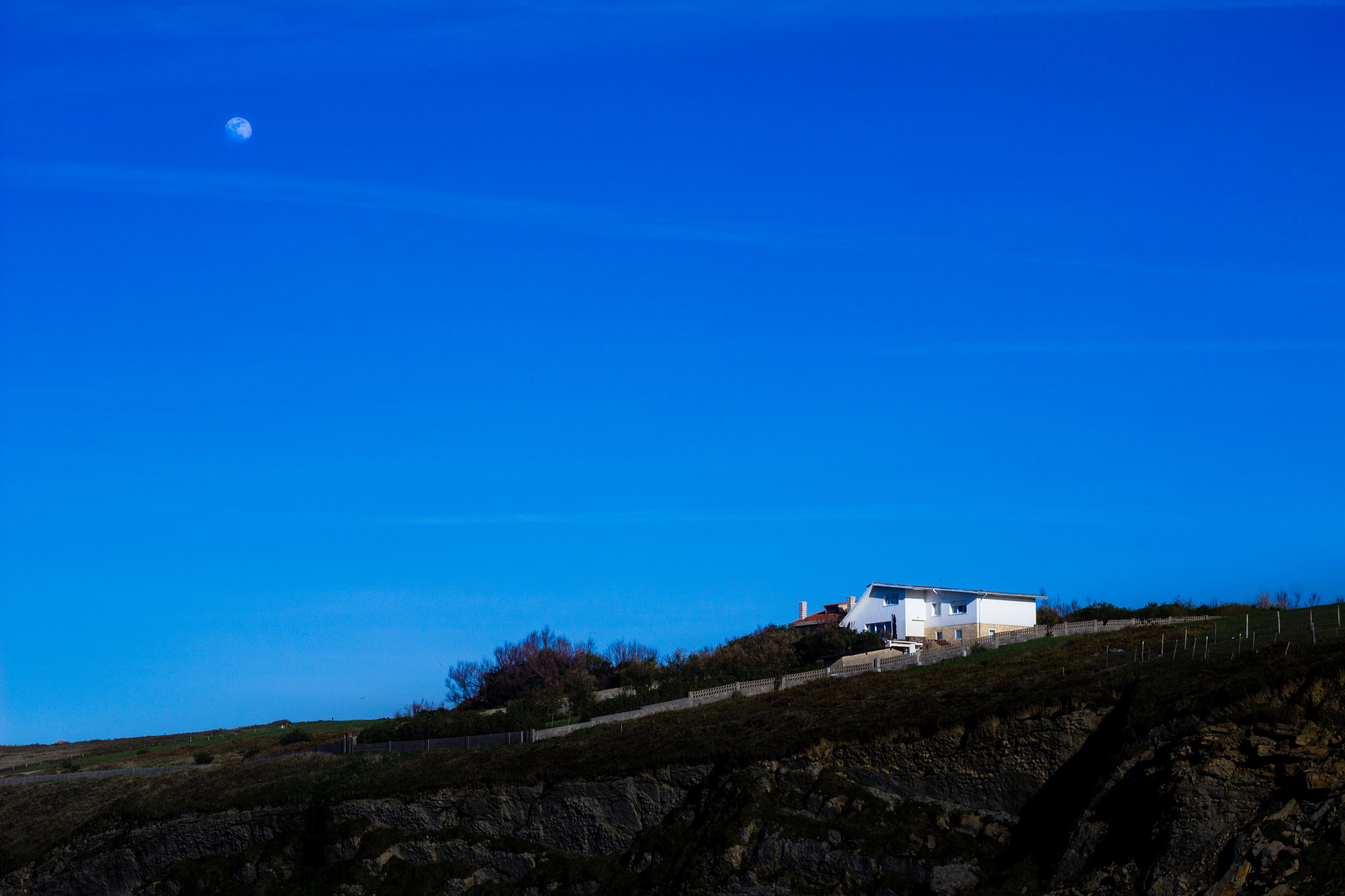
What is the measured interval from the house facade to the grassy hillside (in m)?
19.6

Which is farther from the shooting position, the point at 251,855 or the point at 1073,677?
the point at 251,855

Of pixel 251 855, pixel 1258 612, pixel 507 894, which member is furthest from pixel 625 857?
pixel 1258 612

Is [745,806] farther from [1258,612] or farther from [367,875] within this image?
[1258,612]

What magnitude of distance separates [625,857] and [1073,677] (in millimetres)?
14965

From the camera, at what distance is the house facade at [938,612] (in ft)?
246

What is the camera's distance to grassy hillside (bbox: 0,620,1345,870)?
2988cm

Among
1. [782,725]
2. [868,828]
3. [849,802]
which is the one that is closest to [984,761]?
[868,828]

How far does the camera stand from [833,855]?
30.1m

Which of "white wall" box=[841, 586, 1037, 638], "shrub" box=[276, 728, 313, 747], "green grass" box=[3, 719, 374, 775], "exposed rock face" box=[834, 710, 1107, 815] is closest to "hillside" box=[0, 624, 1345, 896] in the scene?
"exposed rock face" box=[834, 710, 1107, 815]

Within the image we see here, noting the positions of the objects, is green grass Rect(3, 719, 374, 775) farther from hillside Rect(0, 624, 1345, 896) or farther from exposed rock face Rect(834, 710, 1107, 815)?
exposed rock face Rect(834, 710, 1107, 815)

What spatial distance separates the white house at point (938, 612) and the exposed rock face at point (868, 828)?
43.1m

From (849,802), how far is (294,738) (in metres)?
44.9

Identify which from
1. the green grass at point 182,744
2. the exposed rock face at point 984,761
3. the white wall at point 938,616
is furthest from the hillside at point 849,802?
the white wall at point 938,616

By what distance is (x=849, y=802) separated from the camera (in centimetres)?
3156
